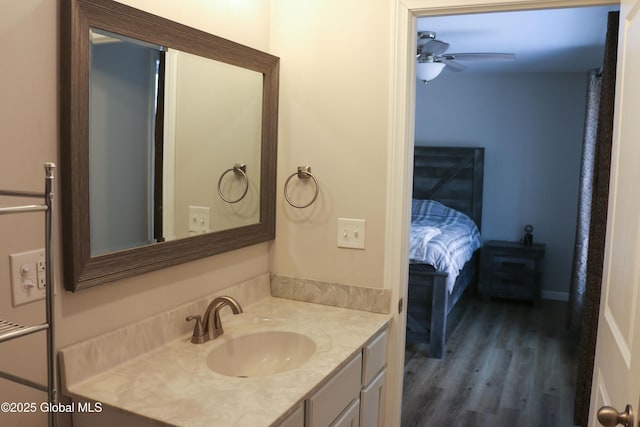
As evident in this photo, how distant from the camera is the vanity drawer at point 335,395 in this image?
5.17 feet

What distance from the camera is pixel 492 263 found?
5633mm

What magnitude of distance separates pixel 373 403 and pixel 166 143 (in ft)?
3.94

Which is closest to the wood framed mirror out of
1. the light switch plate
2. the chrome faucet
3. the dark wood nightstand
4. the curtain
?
the chrome faucet

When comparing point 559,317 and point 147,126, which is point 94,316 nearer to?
point 147,126

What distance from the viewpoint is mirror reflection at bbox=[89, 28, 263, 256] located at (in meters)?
1.54

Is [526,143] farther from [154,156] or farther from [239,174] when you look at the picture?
[154,156]

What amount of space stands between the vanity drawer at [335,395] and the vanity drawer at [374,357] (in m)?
0.05

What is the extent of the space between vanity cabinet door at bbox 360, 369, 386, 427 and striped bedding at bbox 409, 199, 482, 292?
5.48ft

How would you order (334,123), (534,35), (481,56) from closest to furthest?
Answer: (334,123) < (534,35) < (481,56)

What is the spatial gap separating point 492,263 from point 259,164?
13.0ft

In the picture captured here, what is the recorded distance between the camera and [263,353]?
6.44 ft

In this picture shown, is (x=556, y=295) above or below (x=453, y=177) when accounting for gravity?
below

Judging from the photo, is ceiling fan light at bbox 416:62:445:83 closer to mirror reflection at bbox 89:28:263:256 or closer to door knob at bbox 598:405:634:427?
mirror reflection at bbox 89:28:263:256

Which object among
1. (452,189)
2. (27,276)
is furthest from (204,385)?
(452,189)
